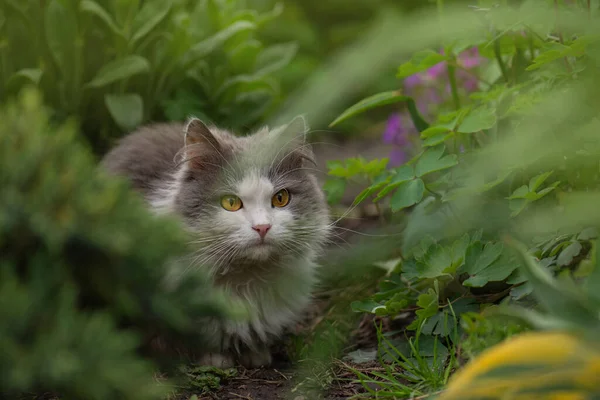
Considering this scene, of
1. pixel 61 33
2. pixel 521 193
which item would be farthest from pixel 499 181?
→ pixel 61 33

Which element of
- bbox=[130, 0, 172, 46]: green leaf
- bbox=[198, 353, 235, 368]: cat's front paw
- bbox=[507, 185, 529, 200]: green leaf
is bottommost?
bbox=[198, 353, 235, 368]: cat's front paw

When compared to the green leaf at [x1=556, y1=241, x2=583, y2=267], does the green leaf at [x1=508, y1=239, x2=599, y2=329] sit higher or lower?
higher

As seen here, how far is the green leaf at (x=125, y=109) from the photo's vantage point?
341 cm

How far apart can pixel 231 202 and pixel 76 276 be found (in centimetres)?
117

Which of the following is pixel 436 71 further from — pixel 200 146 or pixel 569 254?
pixel 569 254

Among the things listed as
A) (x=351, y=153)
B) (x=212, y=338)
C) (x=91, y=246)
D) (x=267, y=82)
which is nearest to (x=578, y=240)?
(x=212, y=338)

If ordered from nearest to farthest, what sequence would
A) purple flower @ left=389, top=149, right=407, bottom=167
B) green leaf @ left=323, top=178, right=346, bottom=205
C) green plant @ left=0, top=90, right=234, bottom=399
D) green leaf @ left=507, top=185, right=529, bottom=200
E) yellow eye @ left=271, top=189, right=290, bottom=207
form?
green plant @ left=0, top=90, right=234, bottom=399 < green leaf @ left=507, top=185, right=529, bottom=200 < yellow eye @ left=271, top=189, right=290, bottom=207 < green leaf @ left=323, top=178, right=346, bottom=205 < purple flower @ left=389, top=149, right=407, bottom=167

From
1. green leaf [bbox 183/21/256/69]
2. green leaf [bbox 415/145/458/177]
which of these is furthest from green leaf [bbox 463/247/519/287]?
green leaf [bbox 183/21/256/69]

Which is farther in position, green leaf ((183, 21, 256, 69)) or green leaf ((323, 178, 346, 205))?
green leaf ((183, 21, 256, 69))

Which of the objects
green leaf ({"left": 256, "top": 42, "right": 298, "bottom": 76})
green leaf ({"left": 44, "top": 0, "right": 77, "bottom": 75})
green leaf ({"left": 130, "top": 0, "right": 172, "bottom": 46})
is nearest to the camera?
green leaf ({"left": 44, "top": 0, "right": 77, "bottom": 75})

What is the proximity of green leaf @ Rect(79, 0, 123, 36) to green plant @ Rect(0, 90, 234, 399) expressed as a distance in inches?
64.4

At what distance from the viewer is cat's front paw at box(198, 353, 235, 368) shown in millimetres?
2656

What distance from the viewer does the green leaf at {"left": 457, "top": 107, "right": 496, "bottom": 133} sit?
2.56 metres

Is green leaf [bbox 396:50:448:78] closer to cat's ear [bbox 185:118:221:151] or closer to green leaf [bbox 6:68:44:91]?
cat's ear [bbox 185:118:221:151]
